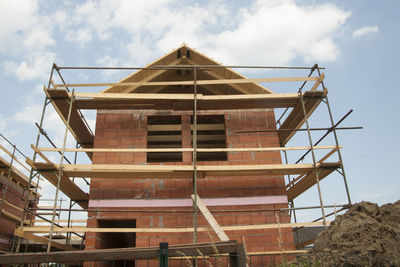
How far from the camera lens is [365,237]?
5074 millimetres

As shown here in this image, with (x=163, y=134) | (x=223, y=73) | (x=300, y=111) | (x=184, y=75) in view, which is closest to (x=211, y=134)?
(x=163, y=134)

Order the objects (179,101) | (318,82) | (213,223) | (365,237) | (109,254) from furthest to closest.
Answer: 1. (179,101)
2. (318,82)
3. (213,223)
4. (365,237)
5. (109,254)

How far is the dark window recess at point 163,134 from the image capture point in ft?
38.4

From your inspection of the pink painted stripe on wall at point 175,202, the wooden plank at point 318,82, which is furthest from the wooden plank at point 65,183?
the wooden plank at point 318,82

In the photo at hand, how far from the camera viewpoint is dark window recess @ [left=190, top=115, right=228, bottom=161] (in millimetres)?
11969

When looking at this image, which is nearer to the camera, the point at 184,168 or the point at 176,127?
the point at 184,168

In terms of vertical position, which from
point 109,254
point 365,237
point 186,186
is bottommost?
point 109,254

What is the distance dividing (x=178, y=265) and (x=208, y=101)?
4.83 m

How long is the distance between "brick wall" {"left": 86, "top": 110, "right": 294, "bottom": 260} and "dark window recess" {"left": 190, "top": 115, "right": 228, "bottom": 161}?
35.2 inches

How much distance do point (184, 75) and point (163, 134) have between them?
2.29 metres

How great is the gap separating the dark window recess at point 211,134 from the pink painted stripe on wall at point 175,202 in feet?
9.21

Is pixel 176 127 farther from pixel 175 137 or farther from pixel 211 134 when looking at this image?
pixel 211 134

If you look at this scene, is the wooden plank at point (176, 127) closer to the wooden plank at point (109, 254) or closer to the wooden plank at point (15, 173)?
the wooden plank at point (15, 173)

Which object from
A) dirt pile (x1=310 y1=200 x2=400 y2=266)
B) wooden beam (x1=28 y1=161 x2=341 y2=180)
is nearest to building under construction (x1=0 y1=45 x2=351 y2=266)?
wooden beam (x1=28 y1=161 x2=341 y2=180)
